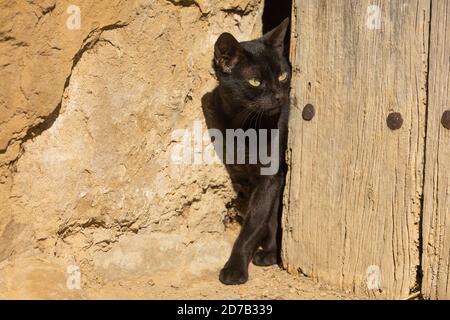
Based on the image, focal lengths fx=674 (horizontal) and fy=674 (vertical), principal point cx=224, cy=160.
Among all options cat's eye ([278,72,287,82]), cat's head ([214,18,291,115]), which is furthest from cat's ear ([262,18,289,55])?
cat's eye ([278,72,287,82])

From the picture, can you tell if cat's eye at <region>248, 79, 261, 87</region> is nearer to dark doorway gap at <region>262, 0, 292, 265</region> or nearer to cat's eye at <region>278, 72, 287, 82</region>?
cat's eye at <region>278, 72, 287, 82</region>

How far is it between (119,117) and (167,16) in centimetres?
60

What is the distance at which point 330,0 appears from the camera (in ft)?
11.3

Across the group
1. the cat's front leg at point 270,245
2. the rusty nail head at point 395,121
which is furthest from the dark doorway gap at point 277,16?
the rusty nail head at point 395,121

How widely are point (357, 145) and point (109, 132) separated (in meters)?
1.27

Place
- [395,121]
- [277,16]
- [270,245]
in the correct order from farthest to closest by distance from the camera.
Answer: [277,16] < [270,245] < [395,121]

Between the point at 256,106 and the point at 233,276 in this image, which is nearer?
the point at 233,276

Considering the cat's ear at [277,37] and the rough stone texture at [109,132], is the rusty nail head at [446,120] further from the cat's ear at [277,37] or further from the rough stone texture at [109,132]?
the rough stone texture at [109,132]

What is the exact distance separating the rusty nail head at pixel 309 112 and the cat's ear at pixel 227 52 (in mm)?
532

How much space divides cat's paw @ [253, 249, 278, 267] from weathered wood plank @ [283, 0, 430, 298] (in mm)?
253

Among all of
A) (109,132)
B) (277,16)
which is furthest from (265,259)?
(277,16)

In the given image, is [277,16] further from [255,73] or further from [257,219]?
[257,219]

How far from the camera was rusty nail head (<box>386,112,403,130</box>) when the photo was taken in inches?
125

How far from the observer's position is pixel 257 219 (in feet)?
12.9
